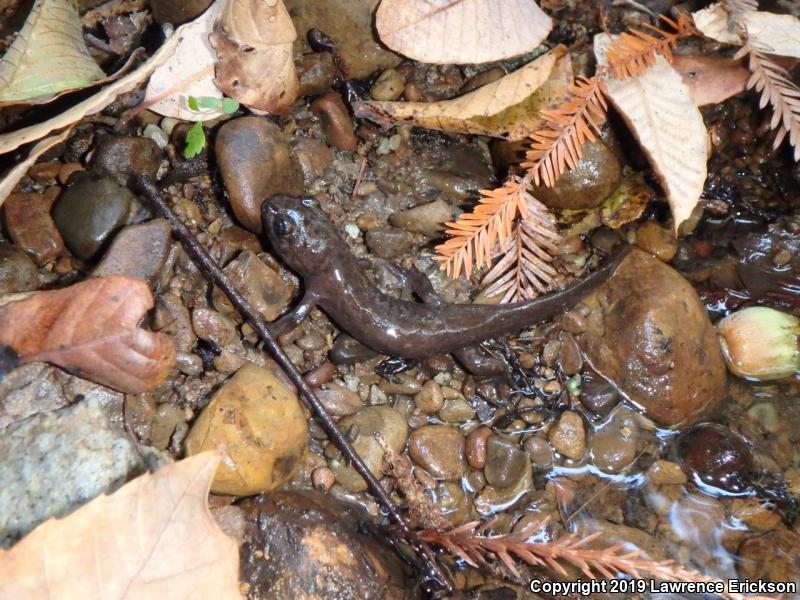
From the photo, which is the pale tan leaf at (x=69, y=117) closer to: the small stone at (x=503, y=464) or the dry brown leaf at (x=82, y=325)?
the dry brown leaf at (x=82, y=325)

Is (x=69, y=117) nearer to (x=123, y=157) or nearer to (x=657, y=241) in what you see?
(x=123, y=157)

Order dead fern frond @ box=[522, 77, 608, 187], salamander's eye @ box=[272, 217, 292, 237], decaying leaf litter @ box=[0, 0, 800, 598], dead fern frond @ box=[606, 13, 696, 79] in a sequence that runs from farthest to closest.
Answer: salamander's eye @ box=[272, 217, 292, 237], dead fern frond @ box=[606, 13, 696, 79], dead fern frond @ box=[522, 77, 608, 187], decaying leaf litter @ box=[0, 0, 800, 598]

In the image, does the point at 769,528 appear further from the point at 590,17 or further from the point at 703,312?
the point at 590,17

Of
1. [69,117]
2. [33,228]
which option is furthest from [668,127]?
[33,228]

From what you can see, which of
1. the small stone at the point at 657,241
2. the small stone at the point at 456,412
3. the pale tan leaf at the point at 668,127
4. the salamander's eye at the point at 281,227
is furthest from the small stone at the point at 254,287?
the small stone at the point at 657,241

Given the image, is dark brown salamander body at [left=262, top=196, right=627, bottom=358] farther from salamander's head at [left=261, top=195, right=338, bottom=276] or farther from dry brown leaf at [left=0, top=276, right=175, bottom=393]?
dry brown leaf at [left=0, top=276, right=175, bottom=393]

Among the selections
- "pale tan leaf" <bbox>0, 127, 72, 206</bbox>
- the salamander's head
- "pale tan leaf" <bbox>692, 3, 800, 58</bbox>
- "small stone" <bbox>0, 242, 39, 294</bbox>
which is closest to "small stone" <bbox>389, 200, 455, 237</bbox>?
the salamander's head
